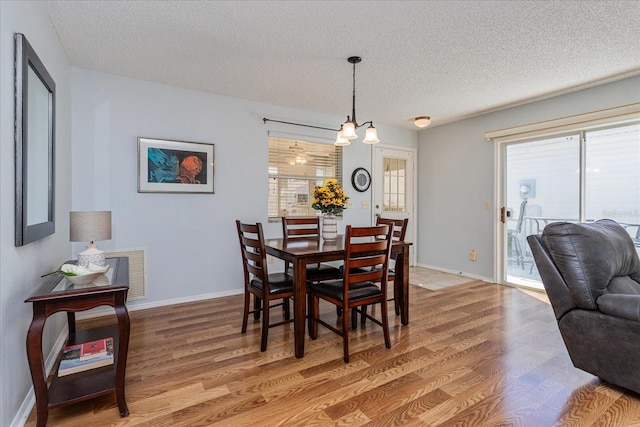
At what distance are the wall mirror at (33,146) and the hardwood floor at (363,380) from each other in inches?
40.4

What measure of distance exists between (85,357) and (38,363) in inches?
17.4

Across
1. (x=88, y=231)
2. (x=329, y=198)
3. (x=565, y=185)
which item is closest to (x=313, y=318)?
(x=329, y=198)

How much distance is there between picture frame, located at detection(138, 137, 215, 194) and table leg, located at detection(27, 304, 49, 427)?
6.74 feet

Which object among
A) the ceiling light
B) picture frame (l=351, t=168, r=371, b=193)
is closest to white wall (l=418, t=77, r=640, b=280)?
the ceiling light

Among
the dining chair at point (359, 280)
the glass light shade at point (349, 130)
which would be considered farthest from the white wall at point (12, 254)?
the glass light shade at point (349, 130)

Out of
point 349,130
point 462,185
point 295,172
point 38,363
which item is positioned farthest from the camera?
point 462,185

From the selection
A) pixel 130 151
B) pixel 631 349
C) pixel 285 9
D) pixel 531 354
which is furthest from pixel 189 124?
pixel 631 349

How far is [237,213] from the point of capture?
3.89 meters

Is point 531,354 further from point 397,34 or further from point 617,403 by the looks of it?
point 397,34

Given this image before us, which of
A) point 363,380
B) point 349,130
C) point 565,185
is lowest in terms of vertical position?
point 363,380

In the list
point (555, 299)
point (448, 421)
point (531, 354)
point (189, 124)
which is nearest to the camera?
point (448, 421)

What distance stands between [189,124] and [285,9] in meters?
1.92

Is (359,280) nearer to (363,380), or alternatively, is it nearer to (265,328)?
(363,380)

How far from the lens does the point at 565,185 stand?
3.83 meters
